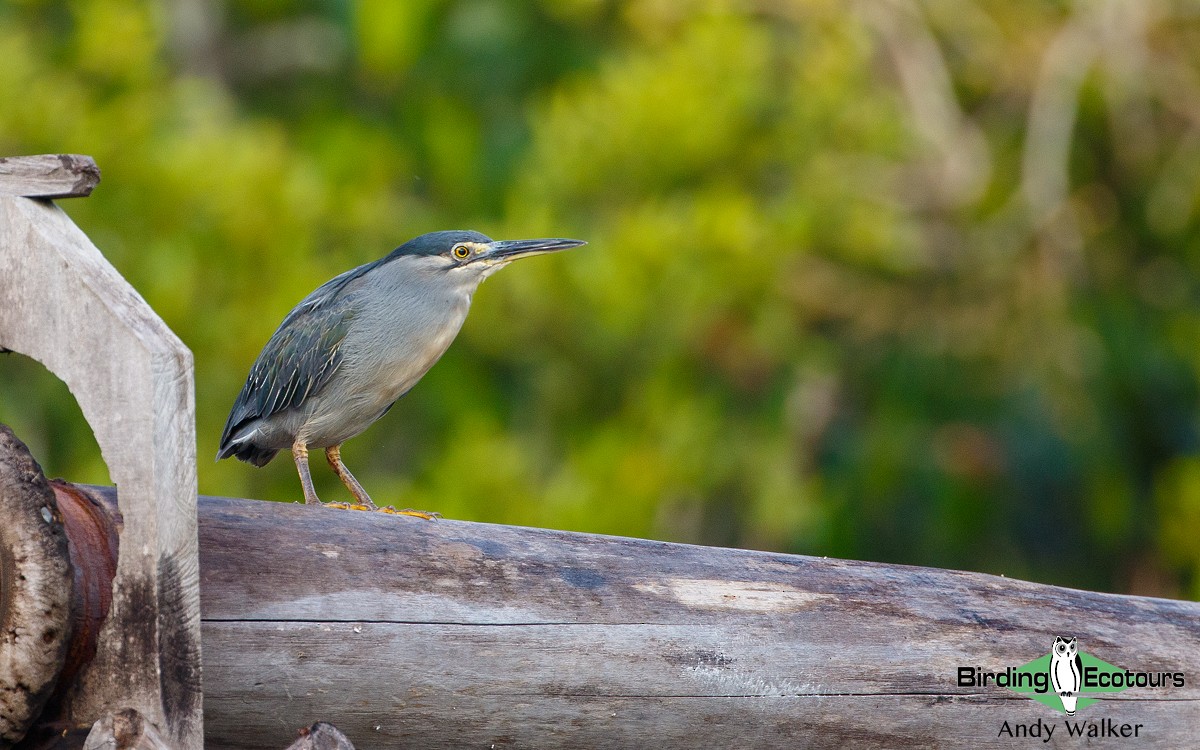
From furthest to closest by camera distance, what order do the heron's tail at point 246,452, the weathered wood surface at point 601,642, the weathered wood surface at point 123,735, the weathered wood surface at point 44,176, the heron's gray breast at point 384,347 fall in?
1. the heron's tail at point 246,452
2. the heron's gray breast at point 384,347
3. the weathered wood surface at point 601,642
4. the weathered wood surface at point 44,176
5. the weathered wood surface at point 123,735

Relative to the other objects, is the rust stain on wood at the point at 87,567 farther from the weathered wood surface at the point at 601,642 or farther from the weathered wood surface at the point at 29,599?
the weathered wood surface at the point at 601,642

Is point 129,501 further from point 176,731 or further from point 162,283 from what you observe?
point 162,283

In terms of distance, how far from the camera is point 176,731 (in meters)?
2.31

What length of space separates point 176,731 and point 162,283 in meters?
5.98

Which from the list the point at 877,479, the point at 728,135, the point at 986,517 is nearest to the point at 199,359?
the point at 728,135

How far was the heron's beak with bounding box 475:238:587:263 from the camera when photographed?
4.29 meters

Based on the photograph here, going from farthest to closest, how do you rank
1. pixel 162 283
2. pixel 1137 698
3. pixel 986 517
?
Answer: 1. pixel 986 517
2. pixel 162 283
3. pixel 1137 698

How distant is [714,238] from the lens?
30.7ft

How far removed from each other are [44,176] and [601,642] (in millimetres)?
1304

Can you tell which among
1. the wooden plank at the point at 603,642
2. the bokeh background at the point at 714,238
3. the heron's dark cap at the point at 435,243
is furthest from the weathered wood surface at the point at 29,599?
the bokeh background at the point at 714,238

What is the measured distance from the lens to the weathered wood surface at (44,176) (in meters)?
2.46

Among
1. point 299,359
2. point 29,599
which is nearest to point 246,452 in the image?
point 299,359

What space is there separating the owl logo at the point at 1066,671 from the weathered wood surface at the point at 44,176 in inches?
83.3
